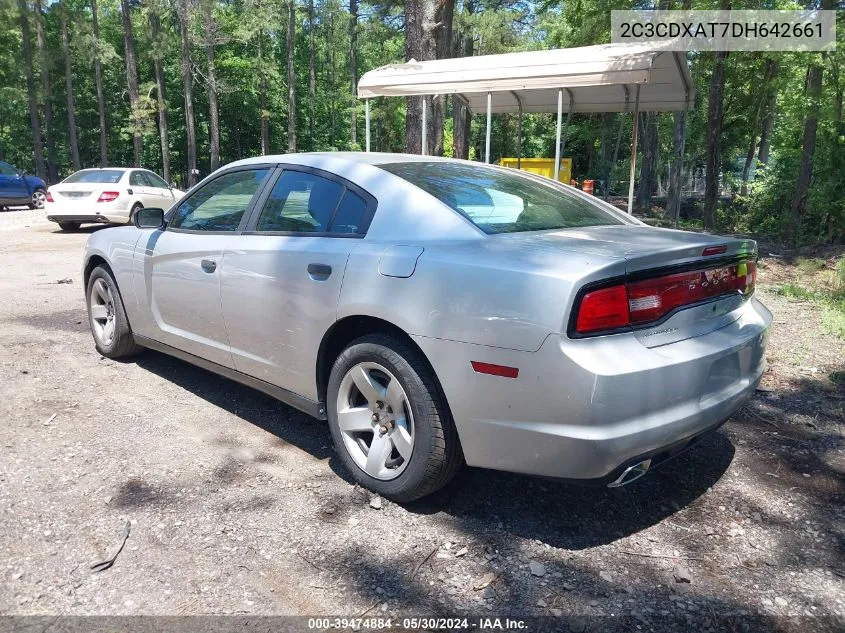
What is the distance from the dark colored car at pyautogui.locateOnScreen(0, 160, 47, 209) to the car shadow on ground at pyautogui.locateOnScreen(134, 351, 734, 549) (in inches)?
827

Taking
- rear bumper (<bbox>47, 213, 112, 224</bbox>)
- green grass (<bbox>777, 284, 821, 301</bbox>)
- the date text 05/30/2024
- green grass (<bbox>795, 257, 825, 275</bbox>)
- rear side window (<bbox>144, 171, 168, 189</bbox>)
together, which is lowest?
the date text 05/30/2024

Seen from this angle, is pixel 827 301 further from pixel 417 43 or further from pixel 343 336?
pixel 417 43

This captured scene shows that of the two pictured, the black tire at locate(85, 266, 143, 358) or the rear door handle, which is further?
the black tire at locate(85, 266, 143, 358)

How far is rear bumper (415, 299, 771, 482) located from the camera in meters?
2.43

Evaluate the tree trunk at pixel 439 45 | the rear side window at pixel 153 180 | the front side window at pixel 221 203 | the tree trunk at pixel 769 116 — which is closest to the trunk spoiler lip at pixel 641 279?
the front side window at pixel 221 203

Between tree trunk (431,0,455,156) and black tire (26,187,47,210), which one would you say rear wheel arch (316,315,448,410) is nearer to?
tree trunk (431,0,455,156)

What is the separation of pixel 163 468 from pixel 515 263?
2.17 metres

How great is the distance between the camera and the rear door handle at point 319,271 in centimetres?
321

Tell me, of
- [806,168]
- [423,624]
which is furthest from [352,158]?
[806,168]

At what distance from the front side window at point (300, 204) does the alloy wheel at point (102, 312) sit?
6.76ft

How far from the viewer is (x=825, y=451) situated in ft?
12.2

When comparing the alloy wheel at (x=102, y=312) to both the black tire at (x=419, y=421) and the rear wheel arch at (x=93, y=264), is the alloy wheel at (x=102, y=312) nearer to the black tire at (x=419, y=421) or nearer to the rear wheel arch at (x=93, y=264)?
the rear wheel arch at (x=93, y=264)

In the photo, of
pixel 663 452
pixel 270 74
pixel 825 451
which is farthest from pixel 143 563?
pixel 270 74

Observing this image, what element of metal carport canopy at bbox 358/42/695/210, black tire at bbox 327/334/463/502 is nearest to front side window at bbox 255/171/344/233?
black tire at bbox 327/334/463/502
